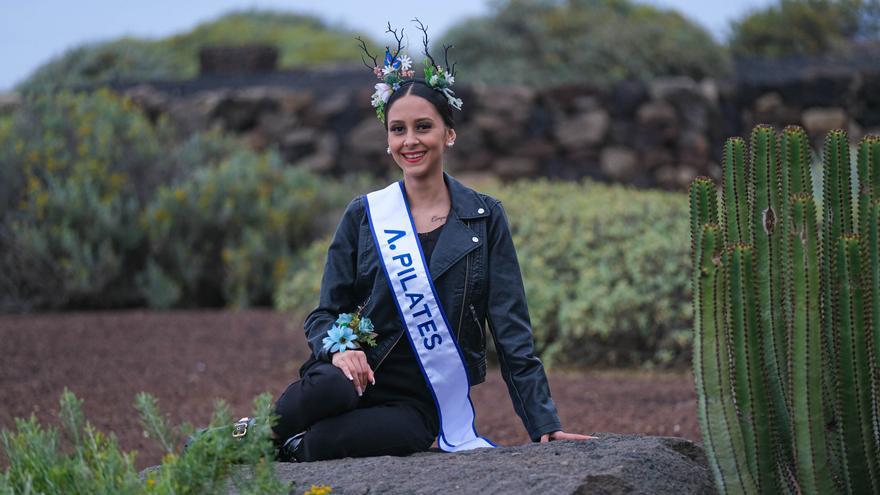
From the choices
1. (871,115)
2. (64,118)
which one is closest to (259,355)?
(64,118)

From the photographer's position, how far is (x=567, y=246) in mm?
7738

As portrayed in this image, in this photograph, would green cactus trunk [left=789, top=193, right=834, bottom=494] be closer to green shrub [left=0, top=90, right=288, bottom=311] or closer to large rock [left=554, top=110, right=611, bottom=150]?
green shrub [left=0, top=90, right=288, bottom=311]

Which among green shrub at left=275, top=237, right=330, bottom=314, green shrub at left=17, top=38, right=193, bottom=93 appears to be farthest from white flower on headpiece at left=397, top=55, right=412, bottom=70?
green shrub at left=17, top=38, right=193, bottom=93

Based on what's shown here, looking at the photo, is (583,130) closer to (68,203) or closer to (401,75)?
(68,203)

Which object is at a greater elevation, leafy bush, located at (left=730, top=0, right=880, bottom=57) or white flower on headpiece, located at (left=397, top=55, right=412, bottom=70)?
leafy bush, located at (left=730, top=0, right=880, bottom=57)

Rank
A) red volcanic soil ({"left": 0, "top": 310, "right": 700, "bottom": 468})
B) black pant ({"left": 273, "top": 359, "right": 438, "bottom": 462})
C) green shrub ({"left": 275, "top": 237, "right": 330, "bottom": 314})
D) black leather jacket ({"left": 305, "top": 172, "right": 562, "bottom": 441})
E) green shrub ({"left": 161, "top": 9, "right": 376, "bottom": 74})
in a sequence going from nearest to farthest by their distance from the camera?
1. black pant ({"left": 273, "top": 359, "right": 438, "bottom": 462})
2. black leather jacket ({"left": 305, "top": 172, "right": 562, "bottom": 441})
3. red volcanic soil ({"left": 0, "top": 310, "right": 700, "bottom": 468})
4. green shrub ({"left": 275, "top": 237, "right": 330, "bottom": 314})
5. green shrub ({"left": 161, "top": 9, "right": 376, "bottom": 74})

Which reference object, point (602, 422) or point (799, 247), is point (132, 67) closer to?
point (602, 422)

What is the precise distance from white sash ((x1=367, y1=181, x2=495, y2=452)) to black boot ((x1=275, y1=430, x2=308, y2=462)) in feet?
1.50

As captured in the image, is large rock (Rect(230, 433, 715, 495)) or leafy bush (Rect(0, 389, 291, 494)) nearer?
leafy bush (Rect(0, 389, 291, 494))

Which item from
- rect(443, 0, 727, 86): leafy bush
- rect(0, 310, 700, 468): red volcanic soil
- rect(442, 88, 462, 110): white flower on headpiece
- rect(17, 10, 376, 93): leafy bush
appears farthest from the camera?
rect(17, 10, 376, 93): leafy bush

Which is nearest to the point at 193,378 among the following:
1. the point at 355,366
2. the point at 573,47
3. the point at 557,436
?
the point at 355,366

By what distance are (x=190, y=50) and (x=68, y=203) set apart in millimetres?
18010

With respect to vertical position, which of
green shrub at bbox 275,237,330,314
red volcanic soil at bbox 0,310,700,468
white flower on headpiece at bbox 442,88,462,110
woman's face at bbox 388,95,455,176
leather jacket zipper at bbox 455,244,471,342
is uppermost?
white flower on headpiece at bbox 442,88,462,110

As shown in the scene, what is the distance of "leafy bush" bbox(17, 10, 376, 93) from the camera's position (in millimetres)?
17578
